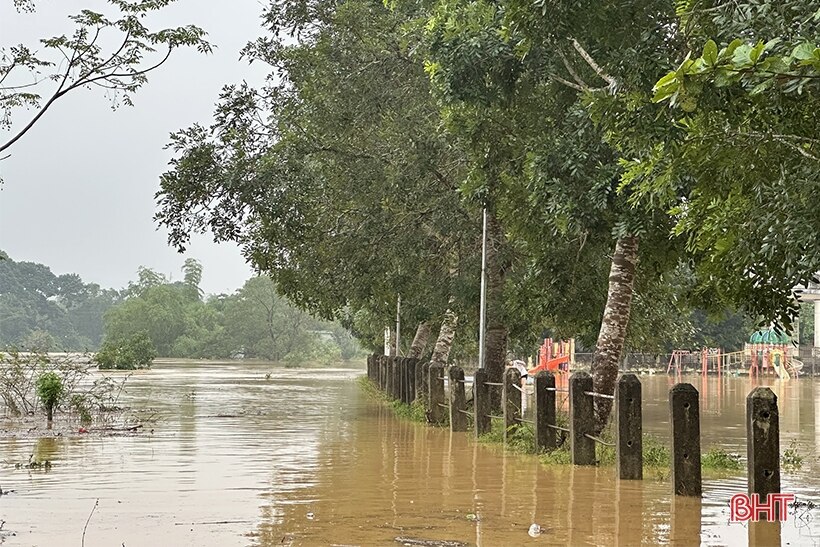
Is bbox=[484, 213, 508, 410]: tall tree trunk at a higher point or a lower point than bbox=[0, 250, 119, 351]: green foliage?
lower

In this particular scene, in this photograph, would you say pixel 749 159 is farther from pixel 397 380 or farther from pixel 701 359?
pixel 701 359

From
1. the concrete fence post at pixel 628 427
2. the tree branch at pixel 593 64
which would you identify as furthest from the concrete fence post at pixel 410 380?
the concrete fence post at pixel 628 427

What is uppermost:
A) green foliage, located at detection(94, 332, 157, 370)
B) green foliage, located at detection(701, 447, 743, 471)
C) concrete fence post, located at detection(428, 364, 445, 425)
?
green foliage, located at detection(94, 332, 157, 370)

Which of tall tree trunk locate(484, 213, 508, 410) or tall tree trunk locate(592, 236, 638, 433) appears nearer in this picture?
tall tree trunk locate(592, 236, 638, 433)

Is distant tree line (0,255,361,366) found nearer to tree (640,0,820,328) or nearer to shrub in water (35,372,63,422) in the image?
shrub in water (35,372,63,422)

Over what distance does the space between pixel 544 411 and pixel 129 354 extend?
57.4 meters

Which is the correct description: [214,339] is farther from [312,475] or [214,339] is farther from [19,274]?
[312,475]

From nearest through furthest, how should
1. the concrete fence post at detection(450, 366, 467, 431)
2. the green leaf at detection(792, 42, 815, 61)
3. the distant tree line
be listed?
the green leaf at detection(792, 42, 815, 61)
the concrete fence post at detection(450, 366, 467, 431)
the distant tree line

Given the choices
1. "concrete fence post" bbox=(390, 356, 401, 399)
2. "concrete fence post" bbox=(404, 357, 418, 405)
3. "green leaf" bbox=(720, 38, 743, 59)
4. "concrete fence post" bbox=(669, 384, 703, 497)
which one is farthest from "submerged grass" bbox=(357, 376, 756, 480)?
"concrete fence post" bbox=(390, 356, 401, 399)

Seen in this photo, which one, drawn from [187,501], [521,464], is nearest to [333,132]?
[521,464]

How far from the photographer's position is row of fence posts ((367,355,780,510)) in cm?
1091

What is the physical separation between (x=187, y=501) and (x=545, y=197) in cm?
709

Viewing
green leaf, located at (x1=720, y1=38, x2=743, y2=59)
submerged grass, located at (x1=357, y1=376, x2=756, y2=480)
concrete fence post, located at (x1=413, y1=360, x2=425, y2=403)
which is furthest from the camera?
concrete fence post, located at (x1=413, y1=360, x2=425, y2=403)

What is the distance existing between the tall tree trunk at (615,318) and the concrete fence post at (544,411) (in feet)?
2.25
